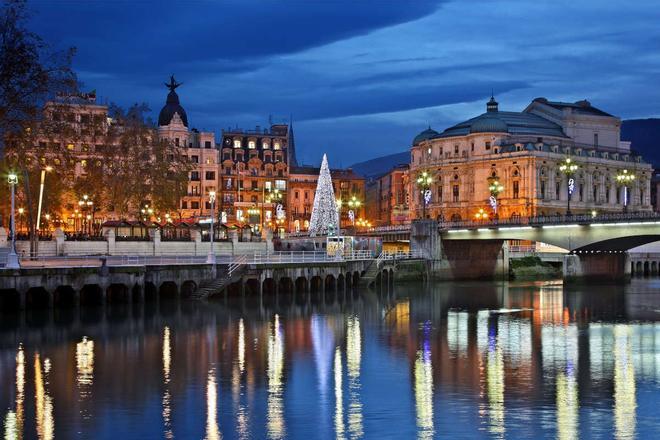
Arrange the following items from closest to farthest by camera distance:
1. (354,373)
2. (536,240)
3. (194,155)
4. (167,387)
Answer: (167,387) → (354,373) → (536,240) → (194,155)

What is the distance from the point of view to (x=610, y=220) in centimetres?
10919

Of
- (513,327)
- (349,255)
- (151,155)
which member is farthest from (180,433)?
(151,155)

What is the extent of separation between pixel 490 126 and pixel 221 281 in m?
123

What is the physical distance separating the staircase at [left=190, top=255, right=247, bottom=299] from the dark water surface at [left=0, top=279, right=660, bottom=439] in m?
3.67

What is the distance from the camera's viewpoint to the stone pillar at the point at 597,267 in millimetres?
115438

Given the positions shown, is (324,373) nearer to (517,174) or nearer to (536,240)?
(536,240)

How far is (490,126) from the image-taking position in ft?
636

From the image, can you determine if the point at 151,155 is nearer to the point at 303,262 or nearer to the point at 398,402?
the point at 303,262

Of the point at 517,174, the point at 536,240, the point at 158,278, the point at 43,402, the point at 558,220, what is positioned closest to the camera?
the point at 43,402

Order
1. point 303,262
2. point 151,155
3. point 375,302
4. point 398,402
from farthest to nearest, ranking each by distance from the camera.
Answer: point 151,155 < point 303,262 < point 375,302 < point 398,402

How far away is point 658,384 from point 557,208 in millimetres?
151222

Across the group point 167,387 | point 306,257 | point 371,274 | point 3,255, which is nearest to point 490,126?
point 371,274

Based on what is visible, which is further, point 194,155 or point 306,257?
point 194,155

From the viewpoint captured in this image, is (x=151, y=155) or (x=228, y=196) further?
(x=228, y=196)
